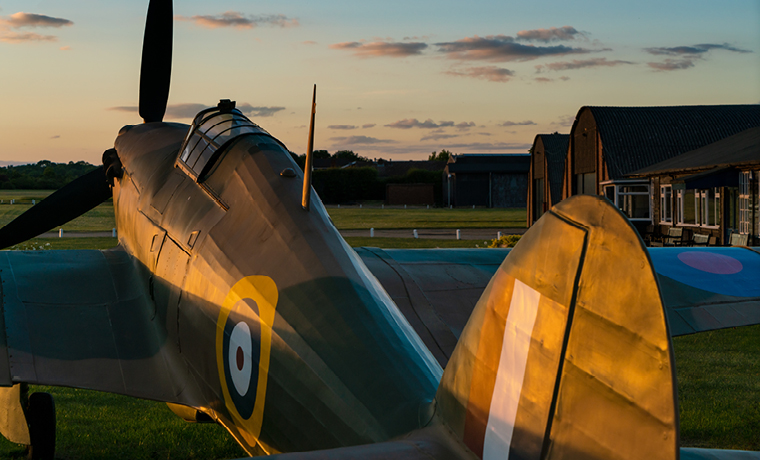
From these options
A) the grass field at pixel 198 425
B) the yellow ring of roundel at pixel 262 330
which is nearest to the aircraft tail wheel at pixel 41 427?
the grass field at pixel 198 425

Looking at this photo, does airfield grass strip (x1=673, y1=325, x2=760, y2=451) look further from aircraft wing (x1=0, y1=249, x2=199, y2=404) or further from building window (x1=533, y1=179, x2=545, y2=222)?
building window (x1=533, y1=179, x2=545, y2=222)

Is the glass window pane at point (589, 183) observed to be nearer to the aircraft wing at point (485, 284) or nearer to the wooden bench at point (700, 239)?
the wooden bench at point (700, 239)

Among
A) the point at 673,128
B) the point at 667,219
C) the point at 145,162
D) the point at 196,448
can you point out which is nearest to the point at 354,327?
Result: the point at 196,448

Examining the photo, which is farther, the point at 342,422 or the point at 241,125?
the point at 241,125

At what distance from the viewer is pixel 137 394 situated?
5.13m

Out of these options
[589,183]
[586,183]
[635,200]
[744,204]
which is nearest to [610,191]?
[635,200]

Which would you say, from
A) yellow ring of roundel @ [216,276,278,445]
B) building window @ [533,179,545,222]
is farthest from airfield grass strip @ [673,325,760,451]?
building window @ [533,179,545,222]

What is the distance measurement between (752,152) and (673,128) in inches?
501

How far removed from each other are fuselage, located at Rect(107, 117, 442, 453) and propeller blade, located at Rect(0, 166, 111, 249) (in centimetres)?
355

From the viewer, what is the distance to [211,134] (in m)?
6.12

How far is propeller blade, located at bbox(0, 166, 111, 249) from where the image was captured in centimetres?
842

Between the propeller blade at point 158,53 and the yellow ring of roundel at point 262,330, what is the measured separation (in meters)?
6.90

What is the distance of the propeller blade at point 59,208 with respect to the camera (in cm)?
842

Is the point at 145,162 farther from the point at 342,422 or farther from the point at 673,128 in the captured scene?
the point at 673,128
